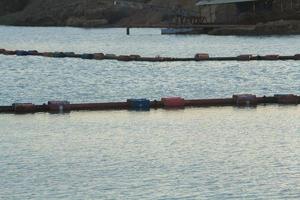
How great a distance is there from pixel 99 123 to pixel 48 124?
7.28 ft

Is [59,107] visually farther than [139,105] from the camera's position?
No

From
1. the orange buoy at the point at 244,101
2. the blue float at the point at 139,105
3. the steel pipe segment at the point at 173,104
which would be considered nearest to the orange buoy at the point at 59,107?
the blue float at the point at 139,105

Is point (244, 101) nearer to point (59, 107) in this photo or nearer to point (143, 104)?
point (143, 104)

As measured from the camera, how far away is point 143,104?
153ft

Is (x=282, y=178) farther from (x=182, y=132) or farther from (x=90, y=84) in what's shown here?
(x=90, y=84)

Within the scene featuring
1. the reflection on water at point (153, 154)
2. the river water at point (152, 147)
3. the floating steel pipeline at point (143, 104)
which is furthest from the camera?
the floating steel pipeline at point (143, 104)

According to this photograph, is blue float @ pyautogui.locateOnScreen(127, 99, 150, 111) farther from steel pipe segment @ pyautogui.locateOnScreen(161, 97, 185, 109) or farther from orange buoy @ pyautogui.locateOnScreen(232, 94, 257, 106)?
orange buoy @ pyautogui.locateOnScreen(232, 94, 257, 106)

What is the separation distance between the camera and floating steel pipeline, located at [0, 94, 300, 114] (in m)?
45.6

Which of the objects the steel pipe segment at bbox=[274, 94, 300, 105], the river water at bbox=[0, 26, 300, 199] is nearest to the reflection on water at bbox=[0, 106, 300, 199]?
the river water at bbox=[0, 26, 300, 199]

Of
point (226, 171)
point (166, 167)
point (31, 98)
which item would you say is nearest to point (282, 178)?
point (226, 171)

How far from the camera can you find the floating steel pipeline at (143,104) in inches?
1796

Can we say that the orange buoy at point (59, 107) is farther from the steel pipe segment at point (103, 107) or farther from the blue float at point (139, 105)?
the blue float at point (139, 105)

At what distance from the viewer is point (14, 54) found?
103m

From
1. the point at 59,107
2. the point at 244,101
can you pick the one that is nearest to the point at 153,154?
the point at 59,107
